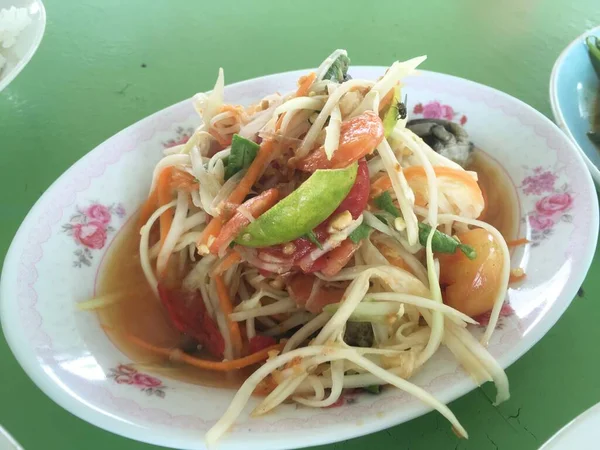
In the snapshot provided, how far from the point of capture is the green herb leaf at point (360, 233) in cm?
106

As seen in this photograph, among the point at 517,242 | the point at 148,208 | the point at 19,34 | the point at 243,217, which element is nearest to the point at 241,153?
the point at 243,217

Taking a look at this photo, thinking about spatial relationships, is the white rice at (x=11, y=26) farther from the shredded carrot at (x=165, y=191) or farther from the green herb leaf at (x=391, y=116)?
the green herb leaf at (x=391, y=116)

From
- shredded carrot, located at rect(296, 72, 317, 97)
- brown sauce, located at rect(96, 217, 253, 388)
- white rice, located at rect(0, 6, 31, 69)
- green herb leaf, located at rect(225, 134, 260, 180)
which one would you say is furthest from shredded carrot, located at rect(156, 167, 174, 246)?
white rice, located at rect(0, 6, 31, 69)

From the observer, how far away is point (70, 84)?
198cm

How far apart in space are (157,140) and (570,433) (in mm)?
1198

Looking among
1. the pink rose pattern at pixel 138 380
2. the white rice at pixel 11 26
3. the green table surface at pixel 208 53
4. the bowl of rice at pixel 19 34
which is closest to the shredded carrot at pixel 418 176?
the green table surface at pixel 208 53

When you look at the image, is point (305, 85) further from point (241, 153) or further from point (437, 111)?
point (437, 111)

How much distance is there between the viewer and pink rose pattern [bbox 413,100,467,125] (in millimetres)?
1458

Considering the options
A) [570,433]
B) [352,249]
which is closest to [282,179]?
[352,249]

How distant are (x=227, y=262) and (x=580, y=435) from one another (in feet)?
2.40

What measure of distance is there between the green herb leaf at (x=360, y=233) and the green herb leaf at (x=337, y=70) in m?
0.38

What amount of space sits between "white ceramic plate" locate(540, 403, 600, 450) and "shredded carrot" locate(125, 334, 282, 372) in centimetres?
60

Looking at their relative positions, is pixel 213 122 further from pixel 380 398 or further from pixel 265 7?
pixel 265 7

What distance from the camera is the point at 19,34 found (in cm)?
188
